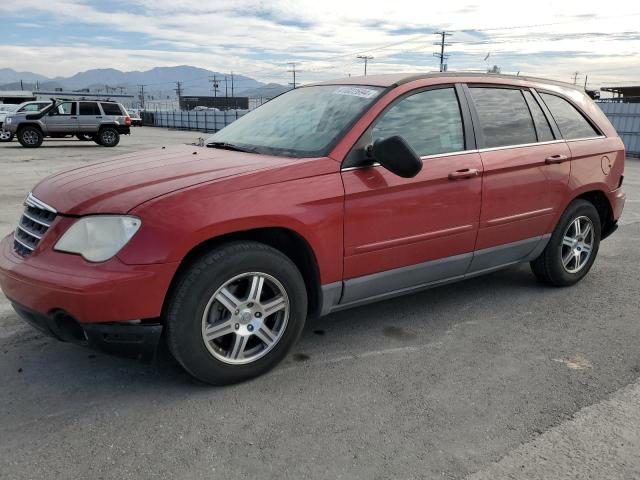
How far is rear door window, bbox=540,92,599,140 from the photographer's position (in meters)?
4.42

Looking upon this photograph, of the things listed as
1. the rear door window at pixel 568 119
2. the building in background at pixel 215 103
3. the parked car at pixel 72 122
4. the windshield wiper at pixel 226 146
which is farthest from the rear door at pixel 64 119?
the building in background at pixel 215 103

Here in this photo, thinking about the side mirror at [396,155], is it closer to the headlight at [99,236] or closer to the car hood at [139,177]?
the car hood at [139,177]

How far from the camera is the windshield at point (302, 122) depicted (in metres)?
3.35

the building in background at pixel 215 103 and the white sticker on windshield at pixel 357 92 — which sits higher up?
the building in background at pixel 215 103

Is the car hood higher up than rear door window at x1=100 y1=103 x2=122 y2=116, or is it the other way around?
rear door window at x1=100 y1=103 x2=122 y2=116

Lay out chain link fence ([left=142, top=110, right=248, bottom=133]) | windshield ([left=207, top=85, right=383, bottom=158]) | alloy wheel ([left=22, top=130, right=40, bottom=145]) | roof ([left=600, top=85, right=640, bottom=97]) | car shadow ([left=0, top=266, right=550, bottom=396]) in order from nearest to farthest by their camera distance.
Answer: car shadow ([left=0, top=266, right=550, bottom=396])
windshield ([left=207, top=85, right=383, bottom=158])
alloy wheel ([left=22, top=130, right=40, bottom=145])
roof ([left=600, top=85, right=640, bottom=97])
chain link fence ([left=142, top=110, right=248, bottom=133])

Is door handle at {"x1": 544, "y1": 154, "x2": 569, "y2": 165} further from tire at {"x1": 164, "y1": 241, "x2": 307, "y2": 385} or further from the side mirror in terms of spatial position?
tire at {"x1": 164, "y1": 241, "x2": 307, "y2": 385}

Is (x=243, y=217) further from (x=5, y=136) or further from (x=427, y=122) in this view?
(x=5, y=136)

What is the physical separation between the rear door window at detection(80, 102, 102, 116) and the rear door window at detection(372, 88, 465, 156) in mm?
19481

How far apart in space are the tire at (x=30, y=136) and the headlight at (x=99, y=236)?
64.5 ft

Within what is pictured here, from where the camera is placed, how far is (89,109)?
20.6m

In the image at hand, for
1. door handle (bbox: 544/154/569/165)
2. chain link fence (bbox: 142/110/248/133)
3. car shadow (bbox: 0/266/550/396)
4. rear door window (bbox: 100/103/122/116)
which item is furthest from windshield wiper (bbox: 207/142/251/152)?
chain link fence (bbox: 142/110/248/133)

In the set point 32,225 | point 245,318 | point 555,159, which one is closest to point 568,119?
point 555,159

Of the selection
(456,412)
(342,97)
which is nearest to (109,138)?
(342,97)
